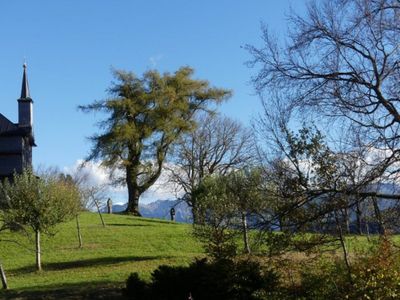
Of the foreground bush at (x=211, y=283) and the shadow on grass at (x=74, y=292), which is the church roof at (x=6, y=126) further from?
the foreground bush at (x=211, y=283)

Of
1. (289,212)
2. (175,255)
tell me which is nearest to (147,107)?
(175,255)

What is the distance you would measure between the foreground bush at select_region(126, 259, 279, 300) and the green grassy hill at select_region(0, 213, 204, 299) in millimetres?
2382

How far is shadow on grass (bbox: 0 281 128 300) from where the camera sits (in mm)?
16727

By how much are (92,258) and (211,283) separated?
47.8 ft

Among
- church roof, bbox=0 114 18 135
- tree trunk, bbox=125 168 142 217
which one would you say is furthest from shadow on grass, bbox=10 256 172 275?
church roof, bbox=0 114 18 135

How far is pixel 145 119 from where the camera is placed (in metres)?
55.0

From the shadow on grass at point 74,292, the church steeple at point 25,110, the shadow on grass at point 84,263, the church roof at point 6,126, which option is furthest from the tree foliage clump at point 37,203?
the church steeple at point 25,110

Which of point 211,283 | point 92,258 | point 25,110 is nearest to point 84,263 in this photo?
point 92,258

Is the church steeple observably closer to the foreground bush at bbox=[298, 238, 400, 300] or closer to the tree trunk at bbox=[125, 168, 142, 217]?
the tree trunk at bbox=[125, 168, 142, 217]

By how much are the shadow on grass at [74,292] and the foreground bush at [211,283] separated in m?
1.59

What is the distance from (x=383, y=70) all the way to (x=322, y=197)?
270 centimetres

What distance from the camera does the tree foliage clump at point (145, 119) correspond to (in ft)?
176

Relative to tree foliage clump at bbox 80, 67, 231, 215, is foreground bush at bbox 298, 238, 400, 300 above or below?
below

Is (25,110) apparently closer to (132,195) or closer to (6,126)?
(6,126)
